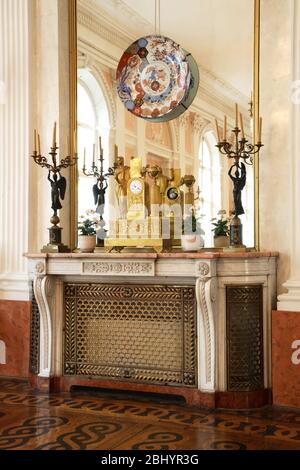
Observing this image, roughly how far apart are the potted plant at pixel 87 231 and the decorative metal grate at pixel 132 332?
33cm

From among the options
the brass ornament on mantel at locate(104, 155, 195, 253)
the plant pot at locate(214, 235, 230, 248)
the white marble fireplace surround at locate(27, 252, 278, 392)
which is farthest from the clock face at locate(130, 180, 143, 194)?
the plant pot at locate(214, 235, 230, 248)

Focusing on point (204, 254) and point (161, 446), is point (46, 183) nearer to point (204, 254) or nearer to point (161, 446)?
point (204, 254)

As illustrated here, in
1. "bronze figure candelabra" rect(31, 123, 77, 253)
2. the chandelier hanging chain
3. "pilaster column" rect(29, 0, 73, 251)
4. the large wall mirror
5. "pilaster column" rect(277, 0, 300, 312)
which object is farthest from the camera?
"pilaster column" rect(29, 0, 73, 251)

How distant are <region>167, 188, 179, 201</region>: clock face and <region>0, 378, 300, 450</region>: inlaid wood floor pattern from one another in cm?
162

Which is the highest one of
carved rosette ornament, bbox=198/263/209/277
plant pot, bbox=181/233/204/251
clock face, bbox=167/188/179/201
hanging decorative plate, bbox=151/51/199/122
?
hanging decorative plate, bbox=151/51/199/122

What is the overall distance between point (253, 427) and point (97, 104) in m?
3.05

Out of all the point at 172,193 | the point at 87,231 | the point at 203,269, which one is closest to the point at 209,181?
the point at 172,193

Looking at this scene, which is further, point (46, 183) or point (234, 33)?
point (46, 183)

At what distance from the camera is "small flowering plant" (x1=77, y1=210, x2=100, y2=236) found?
15.9 feet

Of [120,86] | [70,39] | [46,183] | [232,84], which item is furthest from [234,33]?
[46,183]

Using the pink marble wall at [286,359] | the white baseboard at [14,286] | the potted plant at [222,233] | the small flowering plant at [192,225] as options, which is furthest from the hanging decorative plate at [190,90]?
the white baseboard at [14,286]

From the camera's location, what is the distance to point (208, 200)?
4.57 meters

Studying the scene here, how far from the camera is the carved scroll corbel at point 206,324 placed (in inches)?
158

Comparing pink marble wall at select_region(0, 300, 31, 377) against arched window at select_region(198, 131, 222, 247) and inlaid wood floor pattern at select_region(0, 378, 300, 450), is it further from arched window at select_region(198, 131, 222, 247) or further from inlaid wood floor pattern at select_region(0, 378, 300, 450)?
arched window at select_region(198, 131, 222, 247)
